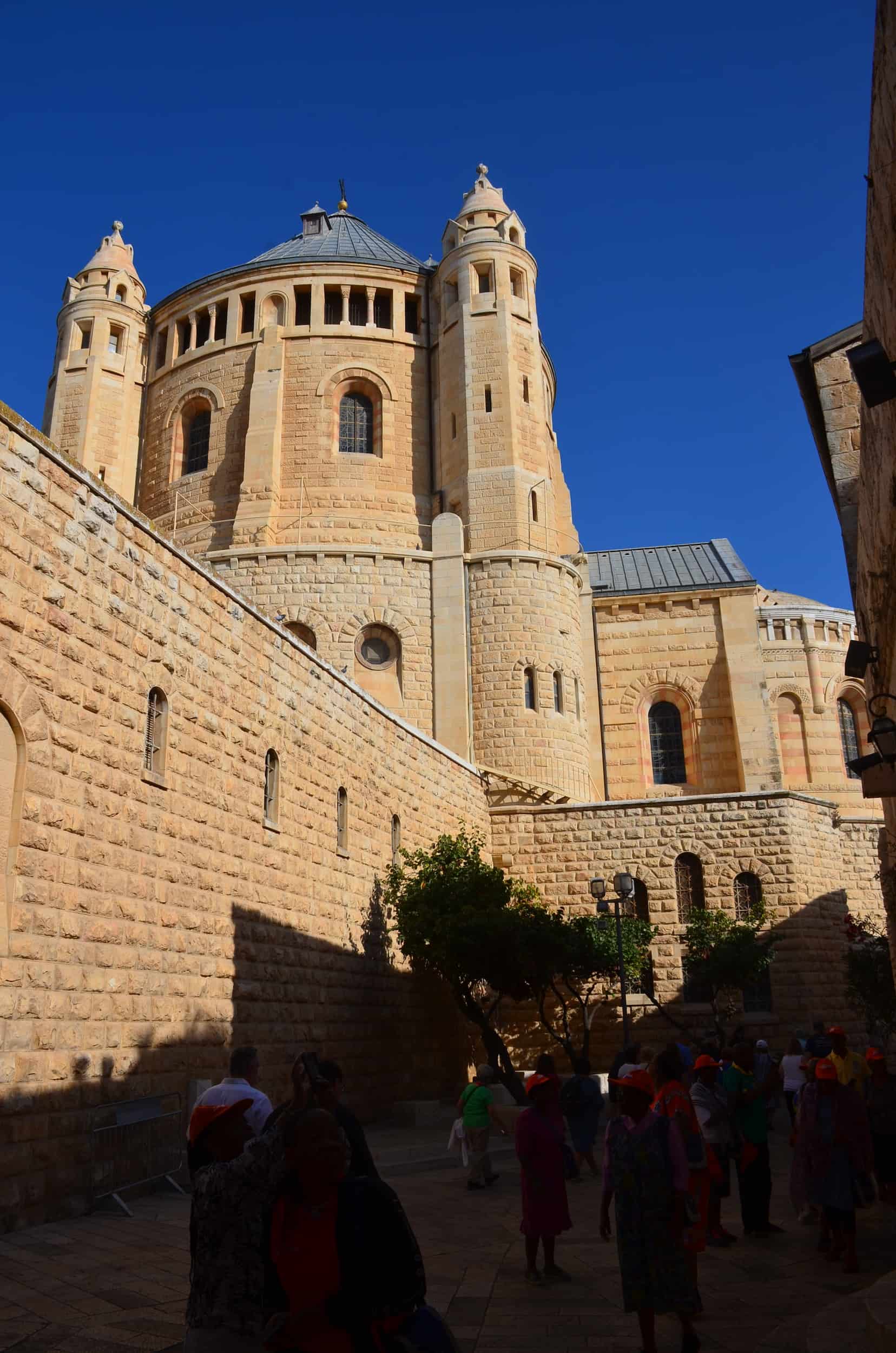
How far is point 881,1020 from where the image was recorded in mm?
Result: 19469

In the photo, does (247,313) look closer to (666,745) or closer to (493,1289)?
(666,745)

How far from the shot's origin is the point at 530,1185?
6727 mm

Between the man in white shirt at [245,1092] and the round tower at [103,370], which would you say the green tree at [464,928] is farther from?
the round tower at [103,370]

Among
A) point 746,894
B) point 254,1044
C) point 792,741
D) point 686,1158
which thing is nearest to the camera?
point 686,1158

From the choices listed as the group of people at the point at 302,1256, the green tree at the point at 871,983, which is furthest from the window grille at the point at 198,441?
the group of people at the point at 302,1256

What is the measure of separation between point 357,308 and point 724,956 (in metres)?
21.6

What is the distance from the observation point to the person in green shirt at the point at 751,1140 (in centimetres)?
794

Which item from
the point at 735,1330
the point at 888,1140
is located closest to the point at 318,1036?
the point at 888,1140

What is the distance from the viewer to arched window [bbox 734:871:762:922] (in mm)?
20375

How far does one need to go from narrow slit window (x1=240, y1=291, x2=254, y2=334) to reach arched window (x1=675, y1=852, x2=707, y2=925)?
19.7m

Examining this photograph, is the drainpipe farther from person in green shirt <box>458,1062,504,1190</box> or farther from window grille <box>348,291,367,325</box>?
person in green shirt <box>458,1062,504,1190</box>

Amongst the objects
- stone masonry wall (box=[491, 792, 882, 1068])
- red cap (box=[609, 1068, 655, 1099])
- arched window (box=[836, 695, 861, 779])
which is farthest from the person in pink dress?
arched window (box=[836, 695, 861, 779])

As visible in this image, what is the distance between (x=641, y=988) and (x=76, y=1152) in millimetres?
13486

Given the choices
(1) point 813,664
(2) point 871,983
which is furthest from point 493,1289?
(1) point 813,664
